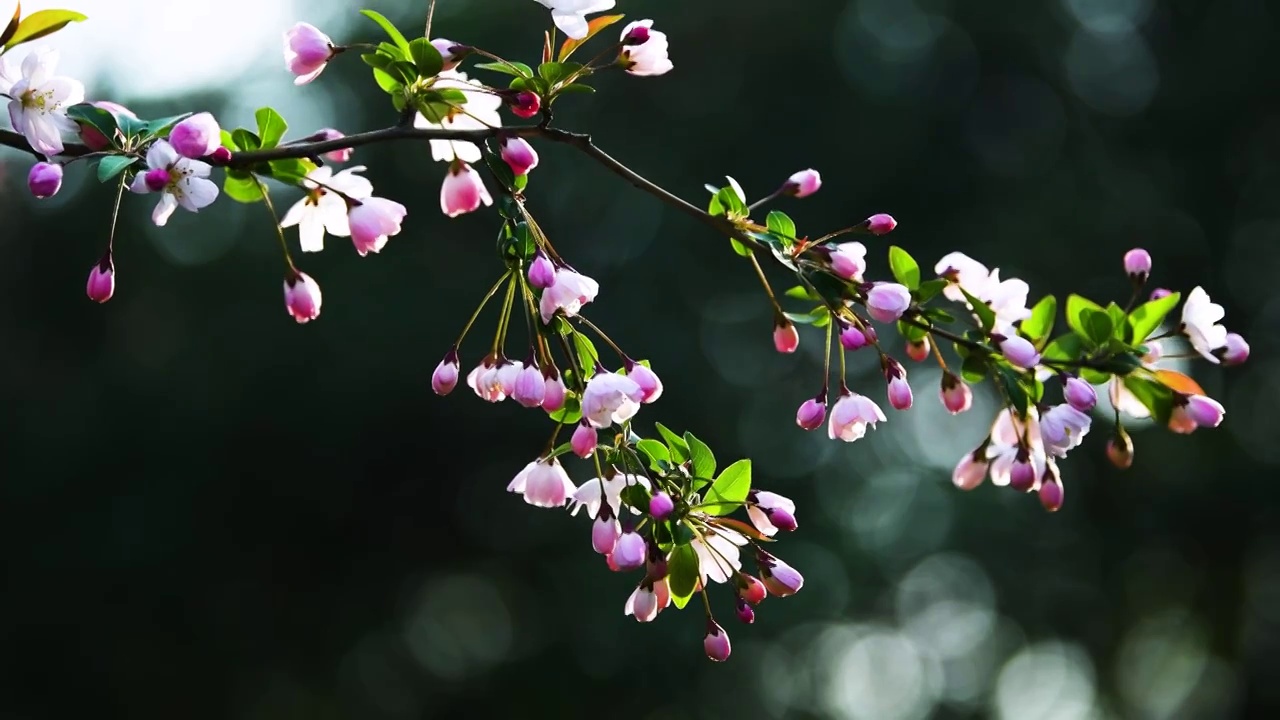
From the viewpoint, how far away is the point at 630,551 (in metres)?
0.91

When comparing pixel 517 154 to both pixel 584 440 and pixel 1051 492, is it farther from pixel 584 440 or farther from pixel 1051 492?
pixel 1051 492

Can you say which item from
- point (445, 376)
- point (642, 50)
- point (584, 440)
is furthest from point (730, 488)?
point (642, 50)

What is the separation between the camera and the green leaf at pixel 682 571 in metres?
0.93

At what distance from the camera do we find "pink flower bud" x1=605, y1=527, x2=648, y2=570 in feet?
2.98

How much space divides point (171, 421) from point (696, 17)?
4.42 m

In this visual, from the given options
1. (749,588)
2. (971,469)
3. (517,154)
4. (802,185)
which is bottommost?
(971,469)

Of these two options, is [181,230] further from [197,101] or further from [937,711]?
[937,711]

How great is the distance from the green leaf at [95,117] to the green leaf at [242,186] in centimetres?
9

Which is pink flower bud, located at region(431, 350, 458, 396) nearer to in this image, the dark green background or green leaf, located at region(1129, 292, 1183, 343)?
green leaf, located at region(1129, 292, 1183, 343)

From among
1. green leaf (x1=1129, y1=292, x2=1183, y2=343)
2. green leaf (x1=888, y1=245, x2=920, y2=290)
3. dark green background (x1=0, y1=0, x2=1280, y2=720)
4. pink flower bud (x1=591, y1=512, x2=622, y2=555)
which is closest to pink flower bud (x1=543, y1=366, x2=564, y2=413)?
pink flower bud (x1=591, y1=512, x2=622, y2=555)

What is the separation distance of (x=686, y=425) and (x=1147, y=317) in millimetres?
6081

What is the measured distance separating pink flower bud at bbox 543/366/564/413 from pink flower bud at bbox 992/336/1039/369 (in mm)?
377

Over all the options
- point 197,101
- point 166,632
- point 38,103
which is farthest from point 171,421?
point 38,103

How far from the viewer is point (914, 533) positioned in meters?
8.12
